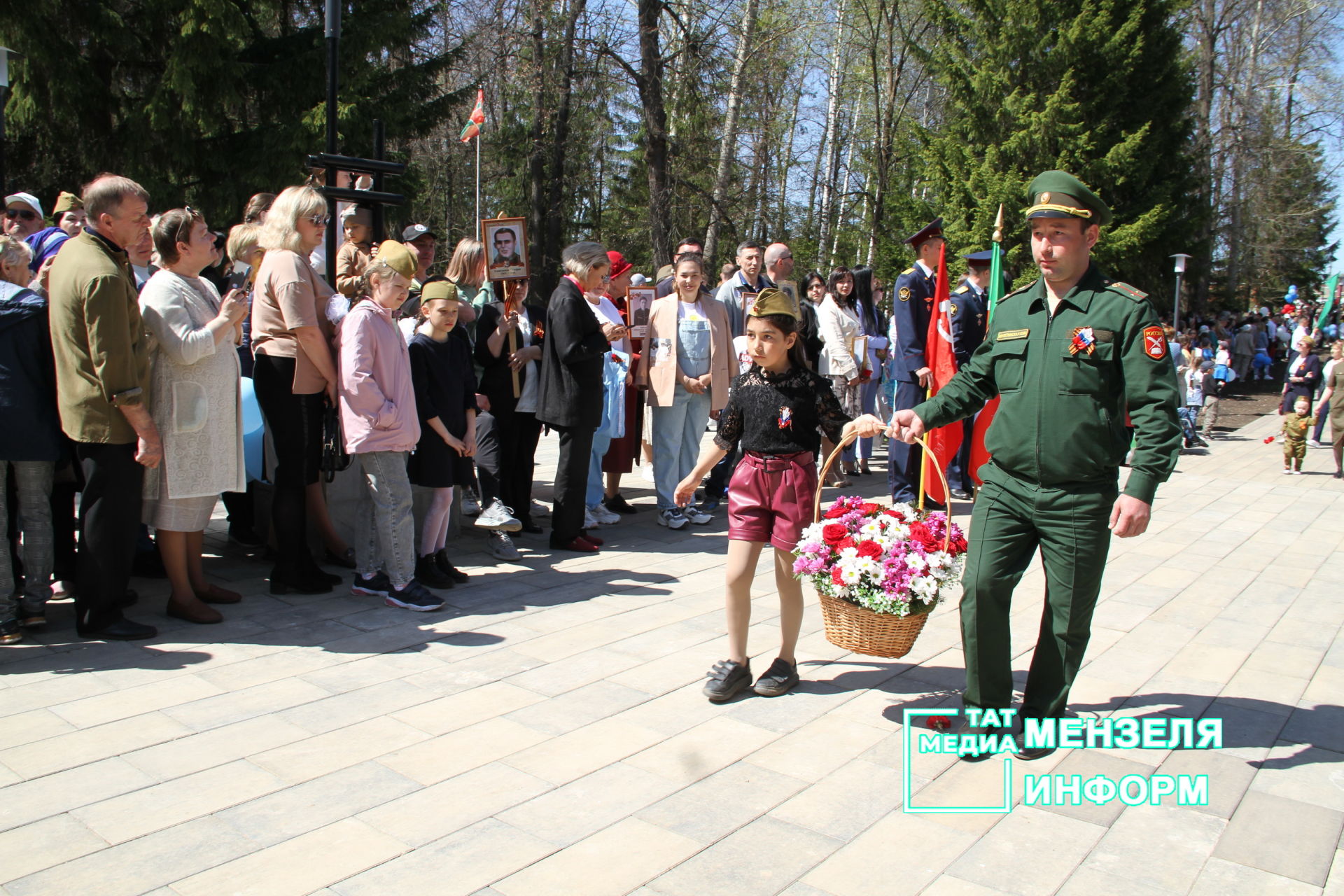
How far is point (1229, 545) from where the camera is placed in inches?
308

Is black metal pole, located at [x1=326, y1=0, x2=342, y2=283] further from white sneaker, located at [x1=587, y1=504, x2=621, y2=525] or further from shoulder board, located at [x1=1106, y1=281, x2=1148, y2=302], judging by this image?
shoulder board, located at [x1=1106, y1=281, x2=1148, y2=302]

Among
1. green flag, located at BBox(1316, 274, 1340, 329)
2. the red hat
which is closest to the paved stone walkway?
the red hat

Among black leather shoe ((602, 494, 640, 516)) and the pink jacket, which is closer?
the pink jacket

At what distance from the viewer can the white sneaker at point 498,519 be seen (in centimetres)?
651

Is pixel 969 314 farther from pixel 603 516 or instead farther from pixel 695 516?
pixel 603 516

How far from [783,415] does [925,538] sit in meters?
0.80

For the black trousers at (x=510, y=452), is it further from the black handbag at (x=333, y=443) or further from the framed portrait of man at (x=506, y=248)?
the black handbag at (x=333, y=443)

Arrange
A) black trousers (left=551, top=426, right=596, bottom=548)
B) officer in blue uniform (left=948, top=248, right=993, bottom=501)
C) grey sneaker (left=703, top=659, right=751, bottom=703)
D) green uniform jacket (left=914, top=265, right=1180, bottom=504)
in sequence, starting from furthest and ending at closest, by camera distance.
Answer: officer in blue uniform (left=948, top=248, right=993, bottom=501) → black trousers (left=551, top=426, right=596, bottom=548) → grey sneaker (left=703, top=659, right=751, bottom=703) → green uniform jacket (left=914, top=265, right=1180, bottom=504)

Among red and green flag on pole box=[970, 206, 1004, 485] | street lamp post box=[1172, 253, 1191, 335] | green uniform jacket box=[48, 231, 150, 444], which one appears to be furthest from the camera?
street lamp post box=[1172, 253, 1191, 335]

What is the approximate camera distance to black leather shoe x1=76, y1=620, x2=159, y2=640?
15.5ft

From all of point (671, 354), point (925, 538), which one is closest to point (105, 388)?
point (925, 538)

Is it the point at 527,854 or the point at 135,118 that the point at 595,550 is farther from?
the point at 135,118

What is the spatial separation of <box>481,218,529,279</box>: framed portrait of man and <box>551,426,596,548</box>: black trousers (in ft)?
3.95

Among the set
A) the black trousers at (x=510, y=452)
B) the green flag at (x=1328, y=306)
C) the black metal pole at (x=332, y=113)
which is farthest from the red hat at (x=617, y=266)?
the green flag at (x=1328, y=306)
